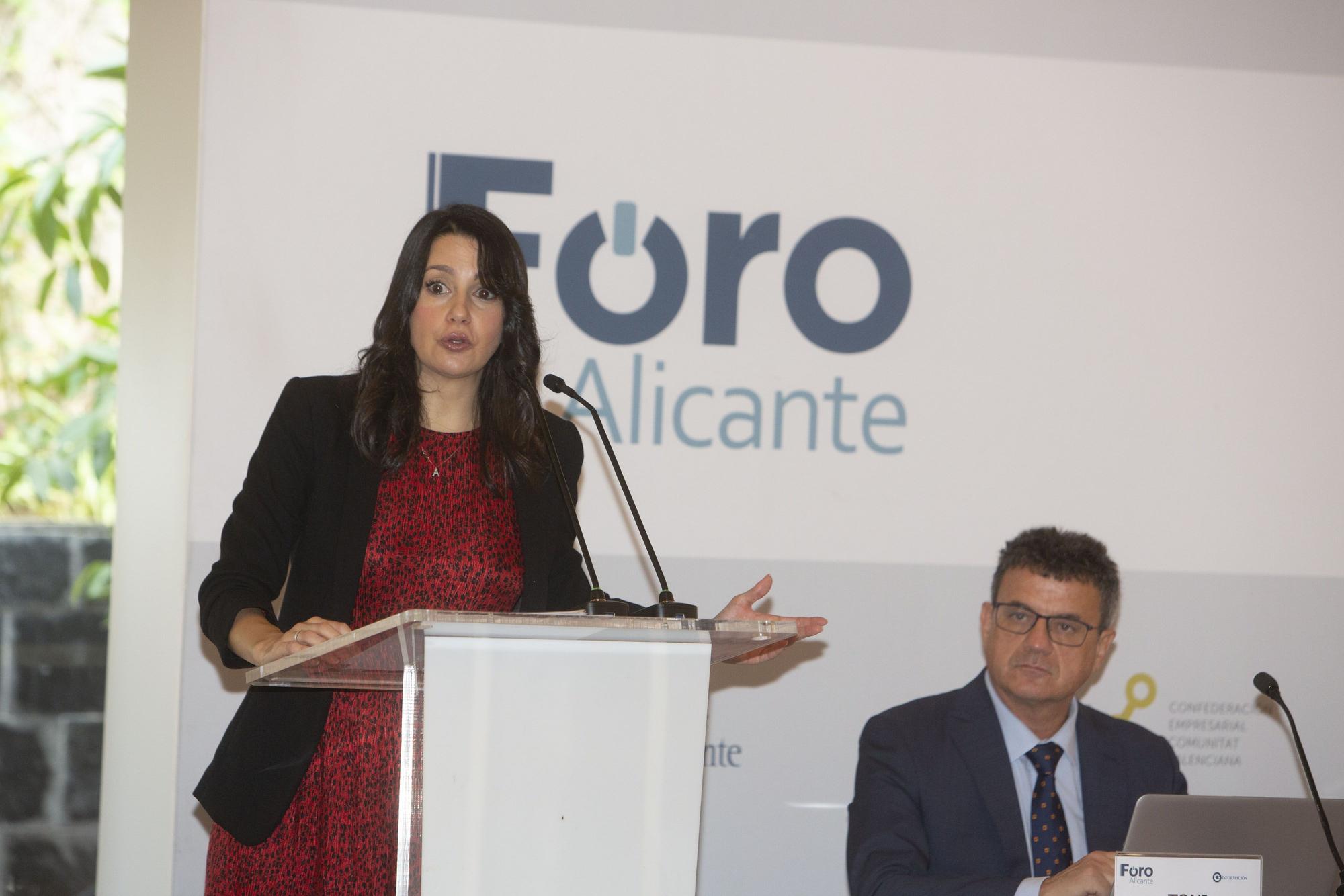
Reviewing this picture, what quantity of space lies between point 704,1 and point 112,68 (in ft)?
5.82

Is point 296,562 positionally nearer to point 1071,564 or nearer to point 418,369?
point 418,369

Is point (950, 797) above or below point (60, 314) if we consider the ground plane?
below

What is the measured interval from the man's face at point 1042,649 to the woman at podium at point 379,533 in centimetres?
84

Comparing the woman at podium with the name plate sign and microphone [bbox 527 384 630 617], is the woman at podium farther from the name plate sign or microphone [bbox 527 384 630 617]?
the name plate sign

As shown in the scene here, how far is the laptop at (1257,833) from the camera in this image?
2.22m

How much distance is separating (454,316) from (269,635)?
2.37ft

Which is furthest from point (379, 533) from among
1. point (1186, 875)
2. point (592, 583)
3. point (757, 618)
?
point (1186, 875)

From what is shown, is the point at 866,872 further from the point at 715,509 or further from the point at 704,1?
the point at 704,1

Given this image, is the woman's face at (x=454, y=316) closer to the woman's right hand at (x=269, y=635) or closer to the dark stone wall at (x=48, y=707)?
the woman's right hand at (x=269, y=635)

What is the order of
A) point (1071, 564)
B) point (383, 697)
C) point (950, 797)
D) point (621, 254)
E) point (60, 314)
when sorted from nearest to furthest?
point (383, 697) < point (950, 797) < point (1071, 564) < point (621, 254) < point (60, 314)

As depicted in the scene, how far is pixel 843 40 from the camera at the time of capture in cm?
366

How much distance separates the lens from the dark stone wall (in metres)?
3.88

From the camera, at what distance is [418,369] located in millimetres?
2586

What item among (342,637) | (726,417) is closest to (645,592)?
(726,417)
